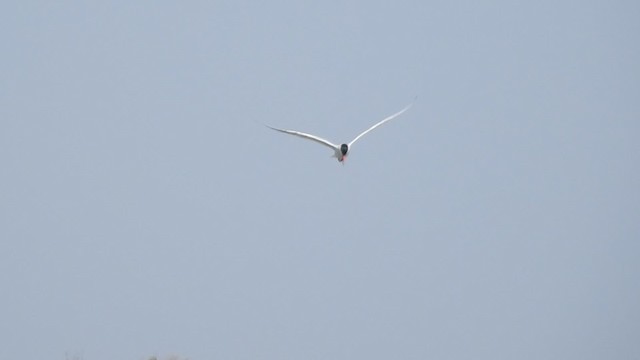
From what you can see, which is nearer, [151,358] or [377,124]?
[377,124]

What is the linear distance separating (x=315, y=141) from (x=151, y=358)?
135ft

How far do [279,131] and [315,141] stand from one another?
2.32 meters

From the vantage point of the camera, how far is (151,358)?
7032 inches

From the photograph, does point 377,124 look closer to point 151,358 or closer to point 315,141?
point 315,141

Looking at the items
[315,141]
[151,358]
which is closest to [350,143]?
[315,141]

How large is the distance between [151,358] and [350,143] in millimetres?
42000

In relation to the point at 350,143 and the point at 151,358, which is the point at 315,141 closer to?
the point at 350,143

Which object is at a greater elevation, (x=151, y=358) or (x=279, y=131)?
(x=151, y=358)

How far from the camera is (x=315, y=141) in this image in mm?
140000

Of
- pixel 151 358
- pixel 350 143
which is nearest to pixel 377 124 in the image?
pixel 350 143

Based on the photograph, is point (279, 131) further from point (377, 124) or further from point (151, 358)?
point (151, 358)

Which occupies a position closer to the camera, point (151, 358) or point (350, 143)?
point (350, 143)

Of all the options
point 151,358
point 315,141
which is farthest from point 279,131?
point 151,358

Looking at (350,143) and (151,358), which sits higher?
(151,358)
